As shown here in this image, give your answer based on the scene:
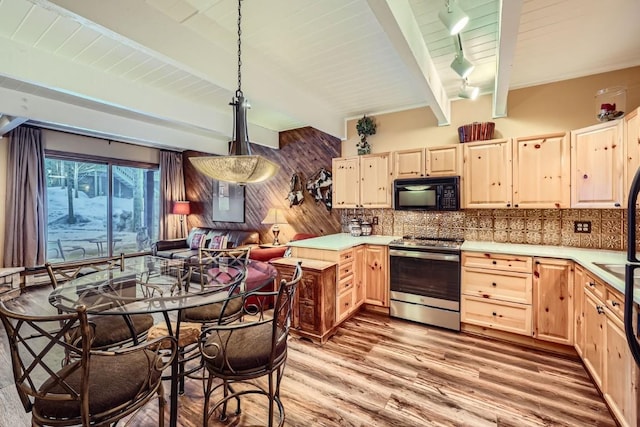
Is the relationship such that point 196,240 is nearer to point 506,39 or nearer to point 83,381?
point 83,381

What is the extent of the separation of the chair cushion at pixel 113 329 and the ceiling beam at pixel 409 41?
2493 millimetres

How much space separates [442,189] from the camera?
132 inches

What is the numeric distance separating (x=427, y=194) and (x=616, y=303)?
1.97 meters

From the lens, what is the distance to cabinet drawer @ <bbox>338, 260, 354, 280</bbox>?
315 cm

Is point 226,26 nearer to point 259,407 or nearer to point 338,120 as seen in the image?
point 338,120

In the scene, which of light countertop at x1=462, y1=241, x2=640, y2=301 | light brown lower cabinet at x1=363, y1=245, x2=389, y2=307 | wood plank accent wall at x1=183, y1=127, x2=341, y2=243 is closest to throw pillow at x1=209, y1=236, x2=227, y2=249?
wood plank accent wall at x1=183, y1=127, x2=341, y2=243

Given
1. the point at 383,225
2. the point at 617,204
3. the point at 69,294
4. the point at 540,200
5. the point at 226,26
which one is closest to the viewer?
the point at 69,294

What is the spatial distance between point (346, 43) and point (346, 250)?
2061mm

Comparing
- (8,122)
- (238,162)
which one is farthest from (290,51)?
(8,122)

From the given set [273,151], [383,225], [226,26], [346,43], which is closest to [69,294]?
[226,26]

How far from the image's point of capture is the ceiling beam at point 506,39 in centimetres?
156

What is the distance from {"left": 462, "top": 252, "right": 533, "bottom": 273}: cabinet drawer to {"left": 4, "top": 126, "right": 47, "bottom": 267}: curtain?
6584 millimetres

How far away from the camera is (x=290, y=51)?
2516mm

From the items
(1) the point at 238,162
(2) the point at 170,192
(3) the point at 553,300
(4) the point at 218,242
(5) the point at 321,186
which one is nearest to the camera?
(1) the point at 238,162
